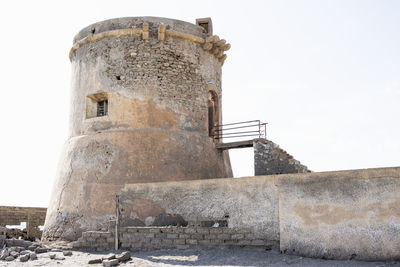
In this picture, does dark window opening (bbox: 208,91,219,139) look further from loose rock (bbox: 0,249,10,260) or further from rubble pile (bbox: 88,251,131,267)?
loose rock (bbox: 0,249,10,260)

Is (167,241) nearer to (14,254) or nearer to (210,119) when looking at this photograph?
(14,254)

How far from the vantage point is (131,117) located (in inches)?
463

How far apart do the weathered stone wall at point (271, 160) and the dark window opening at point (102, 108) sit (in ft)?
15.1

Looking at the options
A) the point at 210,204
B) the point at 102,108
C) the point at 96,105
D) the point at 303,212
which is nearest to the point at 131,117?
the point at 102,108

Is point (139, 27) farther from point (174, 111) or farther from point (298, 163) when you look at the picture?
point (298, 163)

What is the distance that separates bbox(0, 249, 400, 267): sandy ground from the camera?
6.89 metres

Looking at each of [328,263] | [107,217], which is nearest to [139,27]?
[107,217]

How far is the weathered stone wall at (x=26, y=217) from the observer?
14586mm

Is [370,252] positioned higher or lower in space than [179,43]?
lower

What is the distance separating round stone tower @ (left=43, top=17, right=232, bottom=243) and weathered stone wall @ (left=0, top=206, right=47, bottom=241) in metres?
3.70

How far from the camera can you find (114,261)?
7.59m

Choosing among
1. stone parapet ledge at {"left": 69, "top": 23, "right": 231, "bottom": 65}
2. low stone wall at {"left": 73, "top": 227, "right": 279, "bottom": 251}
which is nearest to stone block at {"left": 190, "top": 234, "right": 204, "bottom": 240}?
low stone wall at {"left": 73, "top": 227, "right": 279, "bottom": 251}

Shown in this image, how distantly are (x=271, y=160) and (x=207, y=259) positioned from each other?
4.41 meters

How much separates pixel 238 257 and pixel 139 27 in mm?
7506
